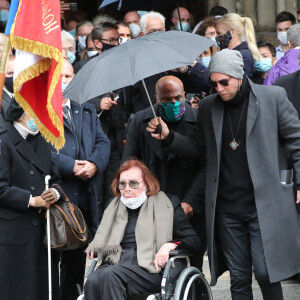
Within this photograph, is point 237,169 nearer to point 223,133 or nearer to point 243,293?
point 223,133

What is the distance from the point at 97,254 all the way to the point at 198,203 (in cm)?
86

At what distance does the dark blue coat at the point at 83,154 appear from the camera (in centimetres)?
717

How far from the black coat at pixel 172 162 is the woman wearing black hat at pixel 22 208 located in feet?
2.58

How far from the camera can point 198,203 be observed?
22.4 feet

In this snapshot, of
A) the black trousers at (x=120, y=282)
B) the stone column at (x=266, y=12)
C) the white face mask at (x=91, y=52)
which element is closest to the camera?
the black trousers at (x=120, y=282)

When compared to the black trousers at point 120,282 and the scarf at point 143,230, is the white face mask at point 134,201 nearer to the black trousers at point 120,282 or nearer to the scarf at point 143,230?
the scarf at point 143,230

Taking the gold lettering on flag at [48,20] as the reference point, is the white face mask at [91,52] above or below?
above

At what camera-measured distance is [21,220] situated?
643 cm

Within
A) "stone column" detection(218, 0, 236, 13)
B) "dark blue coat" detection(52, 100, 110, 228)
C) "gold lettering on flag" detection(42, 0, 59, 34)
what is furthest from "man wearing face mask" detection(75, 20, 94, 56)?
"gold lettering on flag" detection(42, 0, 59, 34)

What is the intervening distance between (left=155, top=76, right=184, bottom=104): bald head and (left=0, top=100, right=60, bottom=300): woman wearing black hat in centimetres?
95

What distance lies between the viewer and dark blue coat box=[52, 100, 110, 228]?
7.17 meters

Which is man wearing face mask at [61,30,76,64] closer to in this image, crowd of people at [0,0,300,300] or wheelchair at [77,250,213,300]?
crowd of people at [0,0,300,300]

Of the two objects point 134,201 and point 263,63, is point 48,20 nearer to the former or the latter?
point 134,201

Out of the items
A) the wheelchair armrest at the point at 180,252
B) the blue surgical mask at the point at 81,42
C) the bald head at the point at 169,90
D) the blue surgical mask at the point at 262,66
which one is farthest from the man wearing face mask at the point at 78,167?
the blue surgical mask at the point at 81,42
